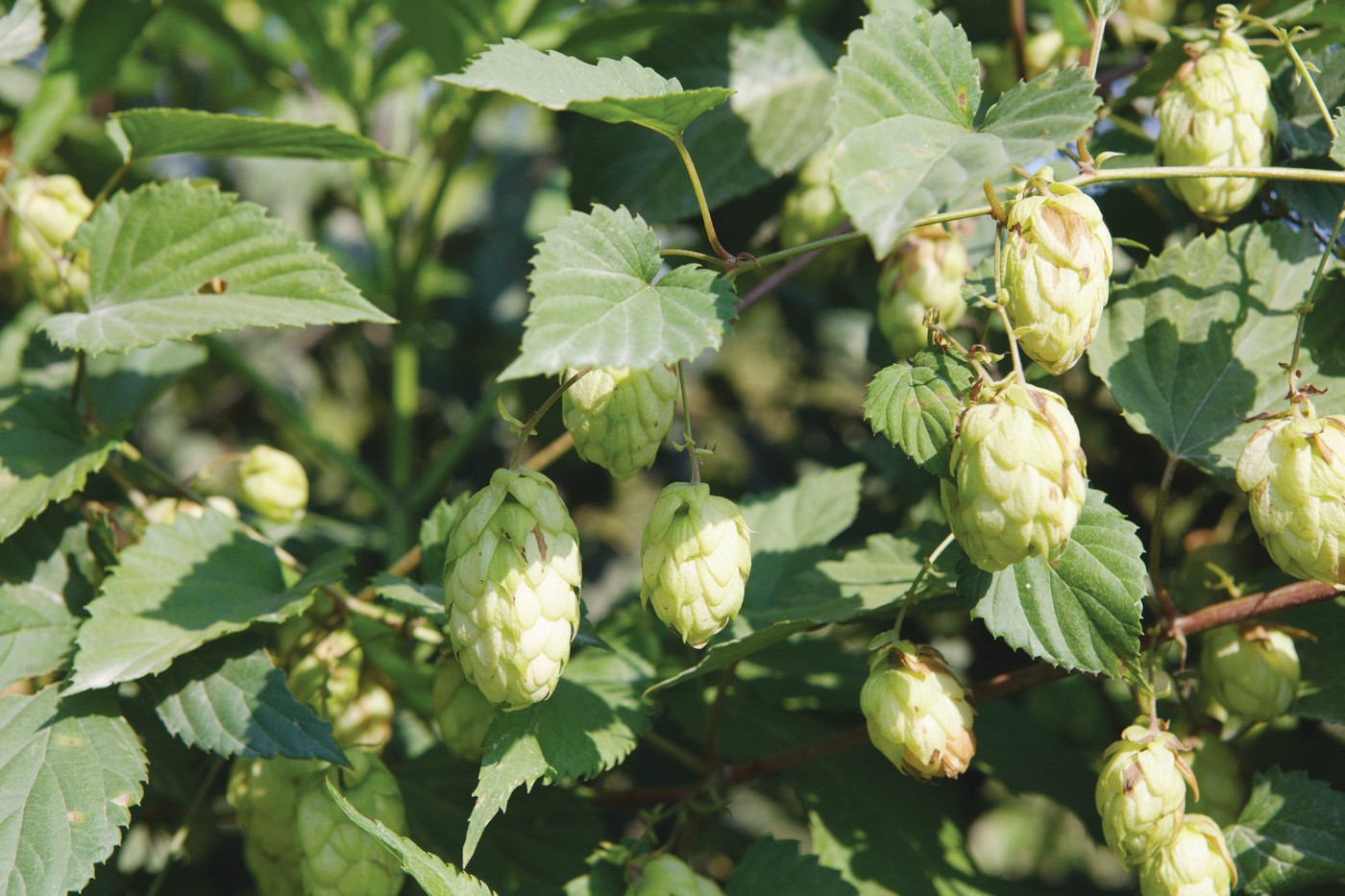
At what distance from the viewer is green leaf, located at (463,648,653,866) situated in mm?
963

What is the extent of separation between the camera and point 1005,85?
5.05 ft

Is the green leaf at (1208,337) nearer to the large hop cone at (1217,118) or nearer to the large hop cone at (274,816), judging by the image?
the large hop cone at (1217,118)

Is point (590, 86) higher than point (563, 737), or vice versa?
point (590, 86)

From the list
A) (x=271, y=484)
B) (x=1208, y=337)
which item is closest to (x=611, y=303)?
(x=1208, y=337)

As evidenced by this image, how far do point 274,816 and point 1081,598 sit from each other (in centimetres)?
91

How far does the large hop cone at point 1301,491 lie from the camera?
86 cm

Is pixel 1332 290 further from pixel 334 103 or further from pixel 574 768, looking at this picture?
pixel 334 103

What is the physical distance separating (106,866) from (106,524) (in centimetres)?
48

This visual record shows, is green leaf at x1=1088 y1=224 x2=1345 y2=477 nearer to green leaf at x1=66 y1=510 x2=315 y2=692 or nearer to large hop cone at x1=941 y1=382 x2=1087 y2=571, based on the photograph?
large hop cone at x1=941 y1=382 x2=1087 y2=571

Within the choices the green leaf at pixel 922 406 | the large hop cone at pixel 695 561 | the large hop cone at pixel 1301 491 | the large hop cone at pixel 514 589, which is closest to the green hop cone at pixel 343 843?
the large hop cone at pixel 514 589

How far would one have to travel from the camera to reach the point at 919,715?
95 cm

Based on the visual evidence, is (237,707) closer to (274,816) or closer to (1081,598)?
(274,816)

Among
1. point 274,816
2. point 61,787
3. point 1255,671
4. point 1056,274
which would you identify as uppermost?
point 1056,274

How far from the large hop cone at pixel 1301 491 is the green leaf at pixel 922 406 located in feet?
0.88
